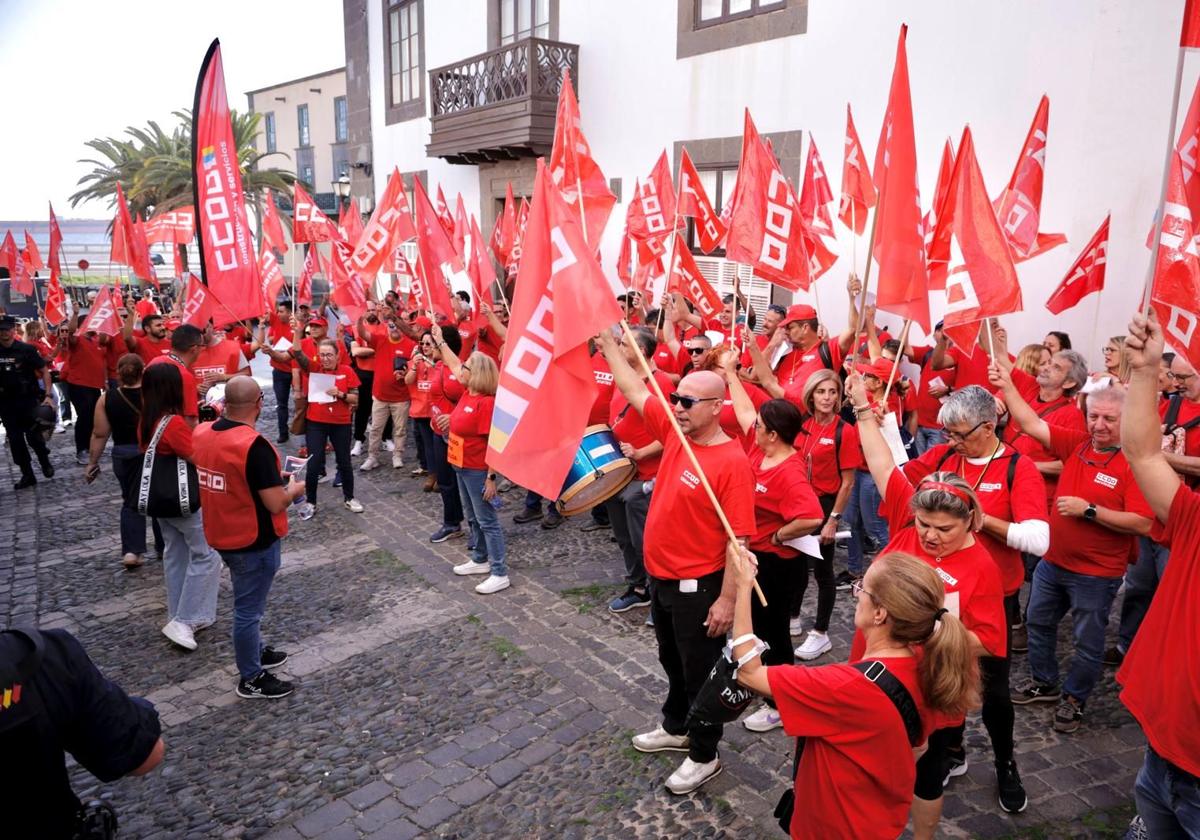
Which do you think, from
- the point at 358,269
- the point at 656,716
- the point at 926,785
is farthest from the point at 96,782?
the point at 358,269

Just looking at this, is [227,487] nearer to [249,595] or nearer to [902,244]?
[249,595]

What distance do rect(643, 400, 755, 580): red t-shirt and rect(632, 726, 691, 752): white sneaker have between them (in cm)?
101

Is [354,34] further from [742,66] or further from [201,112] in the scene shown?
[201,112]

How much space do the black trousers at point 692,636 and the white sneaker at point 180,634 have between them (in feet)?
11.7

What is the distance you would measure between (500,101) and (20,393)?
10.1m

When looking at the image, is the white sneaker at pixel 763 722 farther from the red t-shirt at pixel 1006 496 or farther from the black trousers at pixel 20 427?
the black trousers at pixel 20 427

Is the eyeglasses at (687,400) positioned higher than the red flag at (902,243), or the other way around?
the red flag at (902,243)

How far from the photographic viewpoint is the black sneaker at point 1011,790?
3844mm

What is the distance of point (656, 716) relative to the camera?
477 centimetres

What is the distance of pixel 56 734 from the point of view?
7.38ft

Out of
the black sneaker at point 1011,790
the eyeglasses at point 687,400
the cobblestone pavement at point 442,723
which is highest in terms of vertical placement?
the eyeglasses at point 687,400

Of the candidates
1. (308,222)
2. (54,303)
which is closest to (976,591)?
(308,222)

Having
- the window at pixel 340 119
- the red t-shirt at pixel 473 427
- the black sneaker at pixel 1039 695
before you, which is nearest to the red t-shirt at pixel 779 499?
the black sneaker at pixel 1039 695

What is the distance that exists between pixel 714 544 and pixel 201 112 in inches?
214
